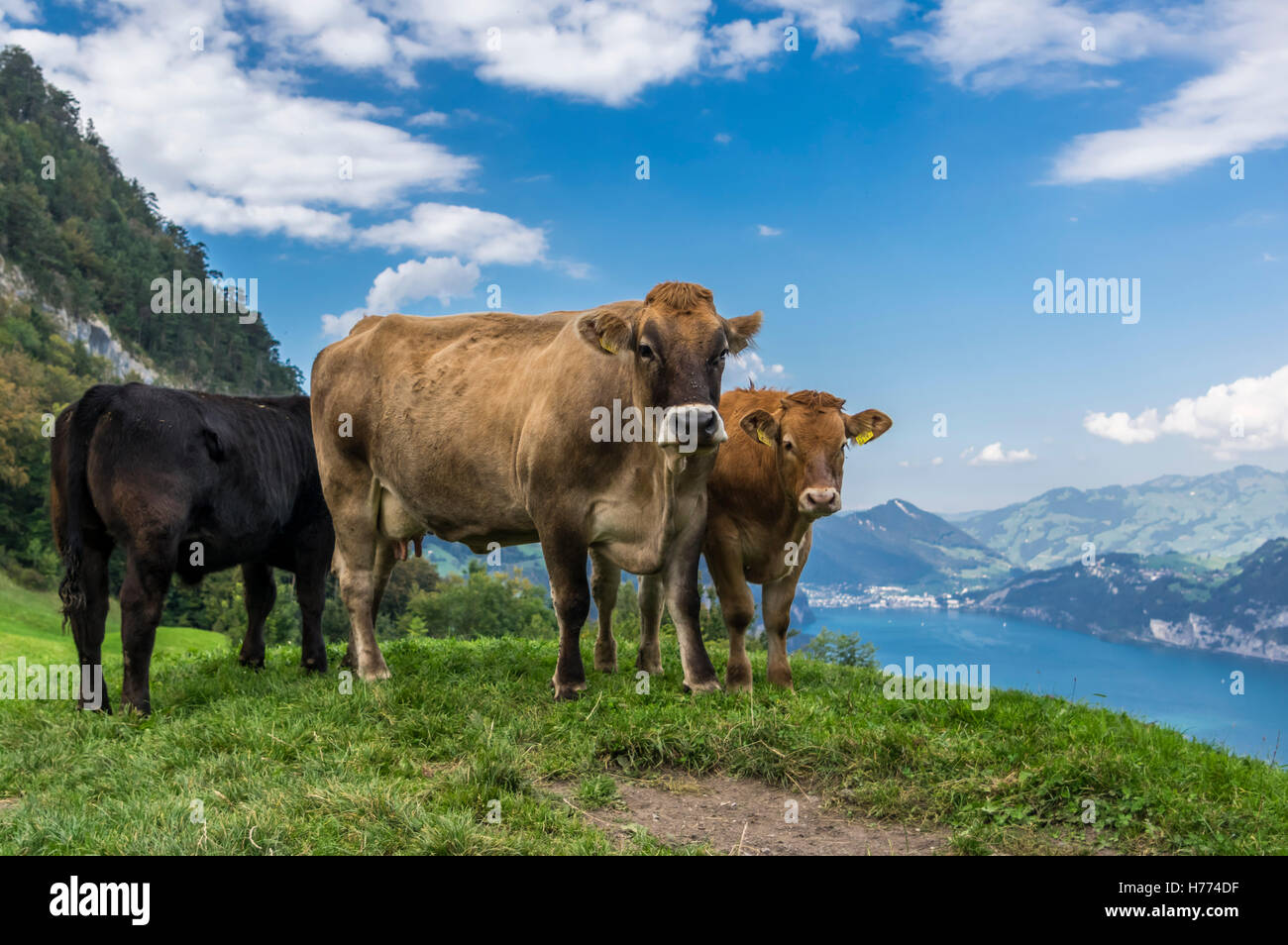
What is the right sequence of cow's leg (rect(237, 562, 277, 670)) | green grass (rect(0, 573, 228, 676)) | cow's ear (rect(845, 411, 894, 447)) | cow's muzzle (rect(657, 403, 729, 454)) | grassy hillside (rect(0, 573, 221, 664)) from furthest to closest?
1. green grass (rect(0, 573, 228, 676))
2. grassy hillside (rect(0, 573, 221, 664))
3. cow's leg (rect(237, 562, 277, 670))
4. cow's ear (rect(845, 411, 894, 447))
5. cow's muzzle (rect(657, 403, 729, 454))

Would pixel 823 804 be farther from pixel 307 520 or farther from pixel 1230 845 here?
pixel 307 520

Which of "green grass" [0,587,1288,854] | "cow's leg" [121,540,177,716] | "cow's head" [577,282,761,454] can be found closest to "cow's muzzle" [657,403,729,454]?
"cow's head" [577,282,761,454]

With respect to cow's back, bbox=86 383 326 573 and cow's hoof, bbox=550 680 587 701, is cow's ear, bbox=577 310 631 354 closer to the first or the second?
cow's hoof, bbox=550 680 587 701

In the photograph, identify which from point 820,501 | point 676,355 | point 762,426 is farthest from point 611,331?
point 820,501

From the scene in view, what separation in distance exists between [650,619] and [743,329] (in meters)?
2.97

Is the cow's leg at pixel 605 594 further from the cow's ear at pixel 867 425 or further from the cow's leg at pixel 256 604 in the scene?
the cow's leg at pixel 256 604

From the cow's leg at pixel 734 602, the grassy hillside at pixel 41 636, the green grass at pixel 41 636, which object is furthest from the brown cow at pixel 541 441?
the green grass at pixel 41 636

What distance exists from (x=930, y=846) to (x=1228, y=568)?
20259 centimetres

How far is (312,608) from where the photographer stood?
11602mm

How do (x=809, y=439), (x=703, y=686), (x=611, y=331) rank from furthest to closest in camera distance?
(x=809, y=439)
(x=703, y=686)
(x=611, y=331)

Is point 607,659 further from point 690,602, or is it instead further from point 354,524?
point 354,524

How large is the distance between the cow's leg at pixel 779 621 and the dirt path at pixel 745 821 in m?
2.67

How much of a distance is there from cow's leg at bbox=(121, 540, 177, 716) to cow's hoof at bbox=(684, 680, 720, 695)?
16.4ft

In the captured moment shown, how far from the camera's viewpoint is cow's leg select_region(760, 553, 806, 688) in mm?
9555
